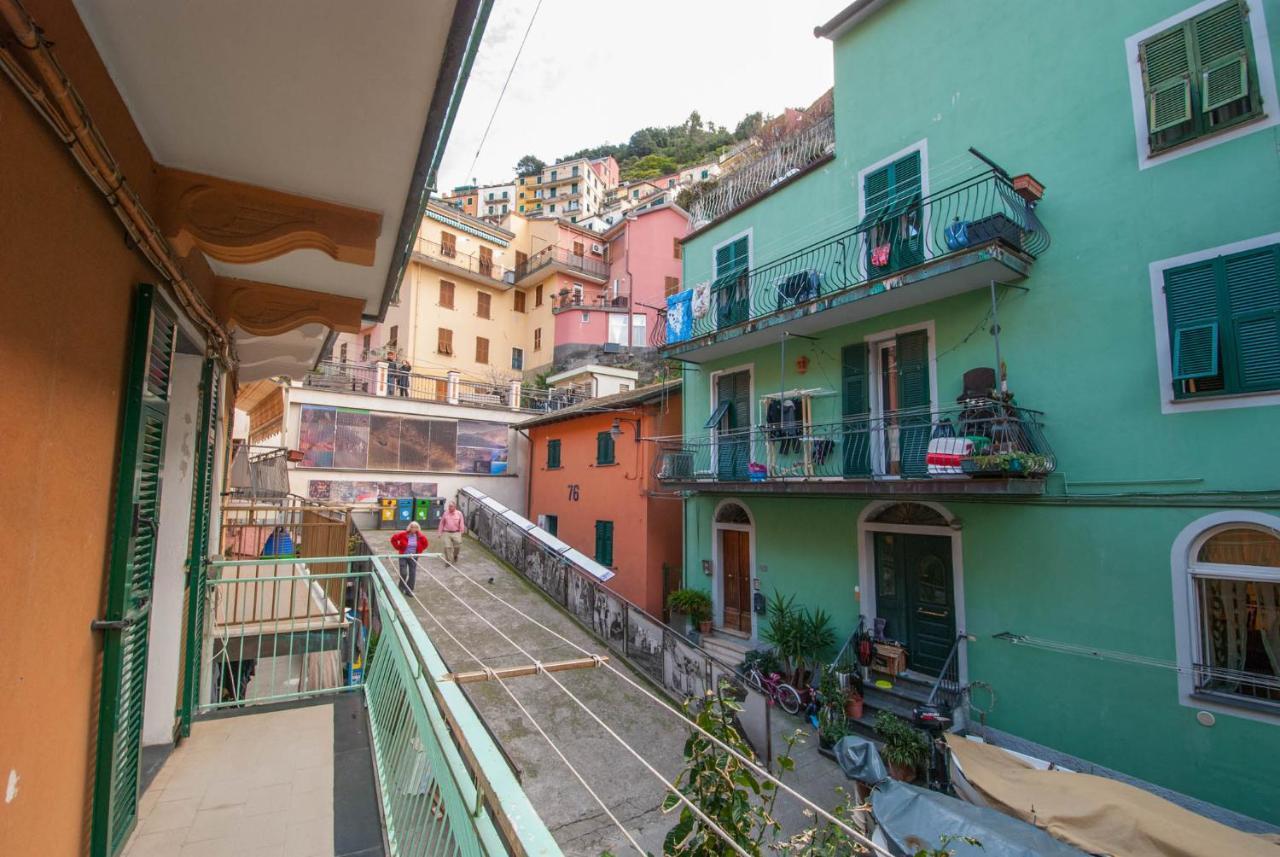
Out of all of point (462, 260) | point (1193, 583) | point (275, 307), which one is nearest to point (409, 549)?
point (275, 307)

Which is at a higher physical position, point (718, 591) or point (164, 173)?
point (164, 173)

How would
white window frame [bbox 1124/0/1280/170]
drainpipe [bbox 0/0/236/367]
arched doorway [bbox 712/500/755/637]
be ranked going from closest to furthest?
1. drainpipe [bbox 0/0/236/367]
2. white window frame [bbox 1124/0/1280/170]
3. arched doorway [bbox 712/500/755/637]

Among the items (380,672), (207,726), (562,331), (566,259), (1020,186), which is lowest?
(207,726)

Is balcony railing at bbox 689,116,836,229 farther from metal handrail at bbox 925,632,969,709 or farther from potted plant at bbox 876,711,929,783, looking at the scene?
potted plant at bbox 876,711,929,783

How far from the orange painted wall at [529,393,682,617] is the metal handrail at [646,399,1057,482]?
→ 114 centimetres

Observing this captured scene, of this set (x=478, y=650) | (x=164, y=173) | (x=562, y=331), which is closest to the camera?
(x=164, y=173)

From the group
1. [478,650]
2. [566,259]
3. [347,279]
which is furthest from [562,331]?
[347,279]

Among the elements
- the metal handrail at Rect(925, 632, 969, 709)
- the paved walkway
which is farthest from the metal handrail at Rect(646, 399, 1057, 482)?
the paved walkway

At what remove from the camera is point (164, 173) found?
2922 millimetres

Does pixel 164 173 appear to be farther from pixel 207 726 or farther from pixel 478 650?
pixel 478 650

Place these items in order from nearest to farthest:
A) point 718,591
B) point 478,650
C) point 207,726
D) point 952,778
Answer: point 207,726 → point 952,778 → point 478,650 → point 718,591

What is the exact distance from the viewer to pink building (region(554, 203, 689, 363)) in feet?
110

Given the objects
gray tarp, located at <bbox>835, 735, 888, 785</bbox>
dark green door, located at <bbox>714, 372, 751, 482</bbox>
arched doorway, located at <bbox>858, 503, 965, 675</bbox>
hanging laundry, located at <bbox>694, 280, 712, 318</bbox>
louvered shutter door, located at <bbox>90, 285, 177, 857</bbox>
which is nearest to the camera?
louvered shutter door, located at <bbox>90, 285, 177, 857</bbox>

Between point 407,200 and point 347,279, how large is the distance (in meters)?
1.53
